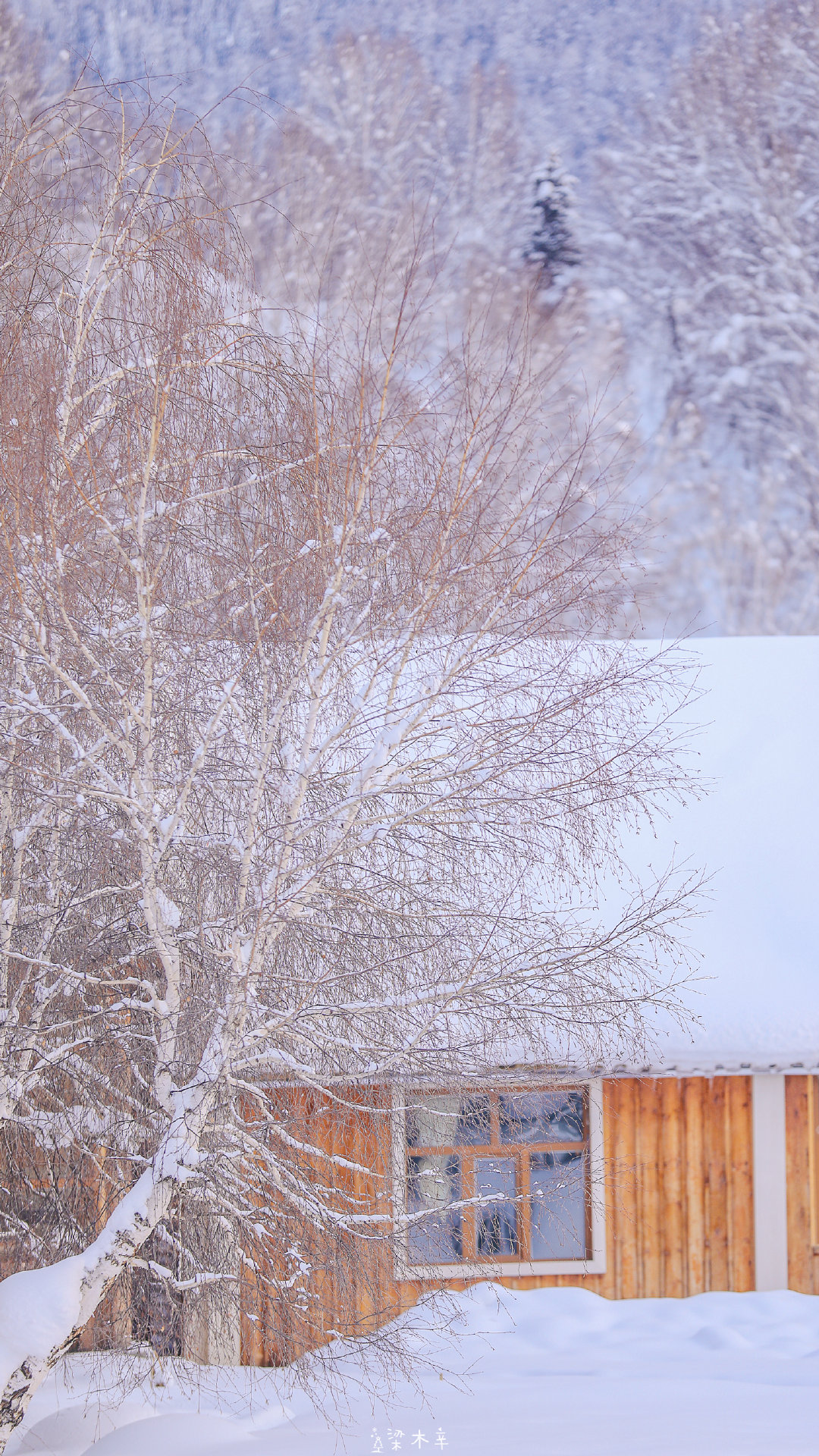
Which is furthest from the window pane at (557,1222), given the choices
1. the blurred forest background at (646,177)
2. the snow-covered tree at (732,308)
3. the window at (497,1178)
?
the snow-covered tree at (732,308)

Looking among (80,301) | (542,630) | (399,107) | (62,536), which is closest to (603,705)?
(542,630)

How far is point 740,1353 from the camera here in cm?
720

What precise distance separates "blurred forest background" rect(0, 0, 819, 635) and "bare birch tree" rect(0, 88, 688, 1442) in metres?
18.0

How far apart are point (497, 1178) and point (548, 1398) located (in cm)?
213

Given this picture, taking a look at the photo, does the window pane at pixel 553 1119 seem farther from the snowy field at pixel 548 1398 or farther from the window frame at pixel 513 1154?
the snowy field at pixel 548 1398

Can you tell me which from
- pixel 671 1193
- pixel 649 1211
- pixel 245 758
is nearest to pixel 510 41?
pixel 671 1193

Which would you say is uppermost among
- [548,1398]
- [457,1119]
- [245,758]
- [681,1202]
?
[245,758]

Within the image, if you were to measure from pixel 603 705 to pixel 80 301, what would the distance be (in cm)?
302

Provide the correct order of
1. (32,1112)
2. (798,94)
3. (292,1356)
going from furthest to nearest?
(798,94) → (32,1112) → (292,1356)

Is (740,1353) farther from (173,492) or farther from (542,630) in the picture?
(173,492)

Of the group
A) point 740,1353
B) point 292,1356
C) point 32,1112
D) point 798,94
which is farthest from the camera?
point 798,94

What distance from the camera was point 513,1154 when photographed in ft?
17.5

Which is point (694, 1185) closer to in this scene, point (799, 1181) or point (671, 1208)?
point (671, 1208)

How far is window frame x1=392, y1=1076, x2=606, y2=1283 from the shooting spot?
515 centimetres
